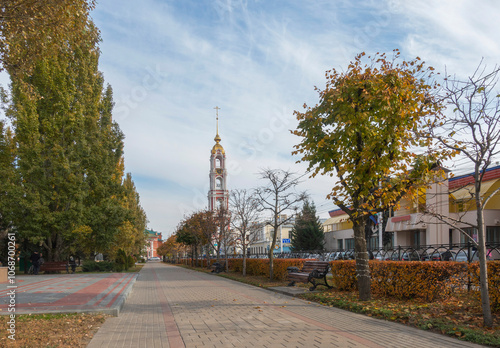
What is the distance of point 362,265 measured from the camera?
426 inches

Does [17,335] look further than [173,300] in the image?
No

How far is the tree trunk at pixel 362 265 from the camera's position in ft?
34.4

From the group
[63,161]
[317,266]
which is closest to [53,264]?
[63,161]

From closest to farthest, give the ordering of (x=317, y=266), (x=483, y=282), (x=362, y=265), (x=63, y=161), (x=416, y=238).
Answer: (x=483, y=282), (x=362, y=265), (x=317, y=266), (x=63, y=161), (x=416, y=238)

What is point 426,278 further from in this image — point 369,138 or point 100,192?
Result: point 100,192

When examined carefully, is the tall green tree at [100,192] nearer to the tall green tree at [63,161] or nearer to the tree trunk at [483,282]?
the tall green tree at [63,161]

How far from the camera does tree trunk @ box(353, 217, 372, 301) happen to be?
10497mm

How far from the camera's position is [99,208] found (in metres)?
29.7

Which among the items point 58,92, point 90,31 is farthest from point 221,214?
point 90,31

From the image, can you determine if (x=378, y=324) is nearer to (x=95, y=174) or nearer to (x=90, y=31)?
(x=90, y=31)

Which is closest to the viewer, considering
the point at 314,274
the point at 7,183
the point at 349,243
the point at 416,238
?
the point at 314,274

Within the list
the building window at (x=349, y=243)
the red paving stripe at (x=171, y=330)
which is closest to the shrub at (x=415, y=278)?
the red paving stripe at (x=171, y=330)

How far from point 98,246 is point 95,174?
5.61m

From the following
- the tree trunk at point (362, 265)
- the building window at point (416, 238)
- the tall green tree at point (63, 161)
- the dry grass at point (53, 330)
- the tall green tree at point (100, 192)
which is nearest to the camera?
the dry grass at point (53, 330)
